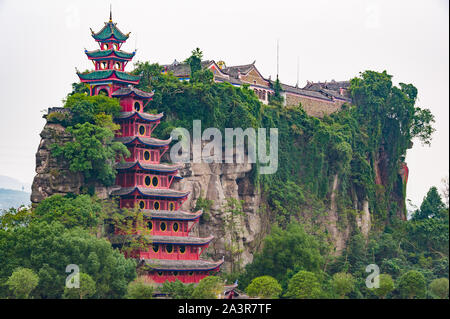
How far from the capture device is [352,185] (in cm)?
7294

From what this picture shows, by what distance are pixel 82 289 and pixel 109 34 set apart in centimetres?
1596

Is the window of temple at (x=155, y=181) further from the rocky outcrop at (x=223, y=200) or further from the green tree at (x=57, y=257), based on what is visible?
the green tree at (x=57, y=257)

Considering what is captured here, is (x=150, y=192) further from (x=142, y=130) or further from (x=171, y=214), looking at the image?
(x=142, y=130)

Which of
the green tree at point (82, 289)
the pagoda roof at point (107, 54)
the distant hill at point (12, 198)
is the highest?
the distant hill at point (12, 198)

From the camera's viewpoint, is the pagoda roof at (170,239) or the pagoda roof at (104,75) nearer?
the pagoda roof at (170,239)

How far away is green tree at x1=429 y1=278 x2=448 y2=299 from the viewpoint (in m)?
61.0

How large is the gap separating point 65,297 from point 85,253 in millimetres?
2414

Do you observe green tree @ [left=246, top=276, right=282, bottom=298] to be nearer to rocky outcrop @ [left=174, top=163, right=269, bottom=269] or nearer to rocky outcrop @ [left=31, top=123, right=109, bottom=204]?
rocky outcrop @ [left=174, top=163, right=269, bottom=269]

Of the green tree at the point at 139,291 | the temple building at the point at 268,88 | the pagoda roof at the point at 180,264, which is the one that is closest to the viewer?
the green tree at the point at 139,291

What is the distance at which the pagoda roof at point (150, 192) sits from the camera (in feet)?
189

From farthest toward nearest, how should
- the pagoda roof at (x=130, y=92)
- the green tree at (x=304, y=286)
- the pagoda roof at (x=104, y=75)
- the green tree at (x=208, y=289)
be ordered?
the pagoda roof at (x=104, y=75), the pagoda roof at (x=130, y=92), the green tree at (x=304, y=286), the green tree at (x=208, y=289)

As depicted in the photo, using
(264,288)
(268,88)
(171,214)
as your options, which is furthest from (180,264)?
(268,88)

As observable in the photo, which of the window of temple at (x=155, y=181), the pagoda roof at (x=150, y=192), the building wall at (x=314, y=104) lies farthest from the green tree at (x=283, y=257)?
the building wall at (x=314, y=104)

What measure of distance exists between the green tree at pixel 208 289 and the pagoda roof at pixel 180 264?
3266mm
